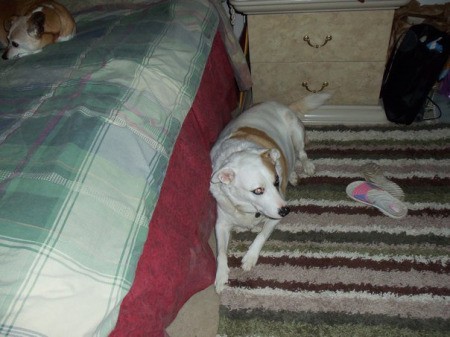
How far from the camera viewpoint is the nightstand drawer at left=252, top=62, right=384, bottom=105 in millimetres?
2387

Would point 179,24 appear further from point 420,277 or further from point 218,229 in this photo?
point 420,277

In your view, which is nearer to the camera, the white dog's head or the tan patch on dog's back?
the white dog's head

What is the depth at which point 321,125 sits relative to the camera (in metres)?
2.62

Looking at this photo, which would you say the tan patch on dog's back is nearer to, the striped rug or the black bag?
the striped rug

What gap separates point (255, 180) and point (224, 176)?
142 millimetres

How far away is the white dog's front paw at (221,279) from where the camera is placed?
5.45 ft

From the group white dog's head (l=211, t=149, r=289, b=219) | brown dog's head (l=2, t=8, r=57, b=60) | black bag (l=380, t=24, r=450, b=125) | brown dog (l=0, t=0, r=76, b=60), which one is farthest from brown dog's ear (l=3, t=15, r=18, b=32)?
black bag (l=380, t=24, r=450, b=125)

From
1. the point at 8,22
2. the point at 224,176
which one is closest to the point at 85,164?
the point at 224,176

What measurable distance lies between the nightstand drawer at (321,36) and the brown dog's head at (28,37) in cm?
137

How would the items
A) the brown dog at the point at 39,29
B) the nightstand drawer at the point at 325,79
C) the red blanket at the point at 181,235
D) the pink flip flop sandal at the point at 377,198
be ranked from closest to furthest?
the red blanket at the point at 181,235 < the pink flip flop sandal at the point at 377,198 < the brown dog at the point at 39,29 < the nightstand drawer at the point at 325,79

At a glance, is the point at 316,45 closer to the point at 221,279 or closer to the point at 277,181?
the point at 277,181

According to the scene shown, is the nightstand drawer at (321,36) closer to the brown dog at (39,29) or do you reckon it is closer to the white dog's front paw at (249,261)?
the brown dog at (39,29)

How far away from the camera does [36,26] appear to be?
7.11ft

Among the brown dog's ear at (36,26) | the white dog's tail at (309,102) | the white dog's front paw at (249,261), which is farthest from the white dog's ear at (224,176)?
the brown dog's ear at (36,26)
